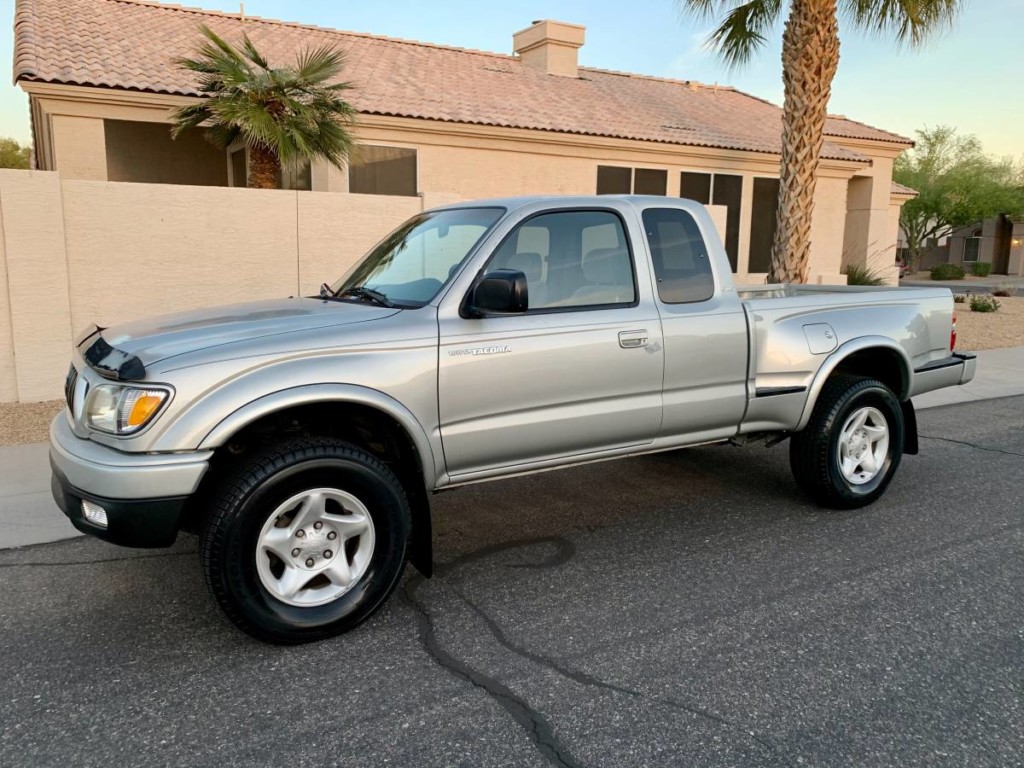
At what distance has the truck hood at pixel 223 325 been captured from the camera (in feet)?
11.9

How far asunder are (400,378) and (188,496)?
3.43ft

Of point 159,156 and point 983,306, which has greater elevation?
point 159,156

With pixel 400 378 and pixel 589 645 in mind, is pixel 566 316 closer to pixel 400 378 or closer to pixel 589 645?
pixel 400 378

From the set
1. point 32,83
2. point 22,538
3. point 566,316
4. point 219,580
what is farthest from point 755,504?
point 32,83

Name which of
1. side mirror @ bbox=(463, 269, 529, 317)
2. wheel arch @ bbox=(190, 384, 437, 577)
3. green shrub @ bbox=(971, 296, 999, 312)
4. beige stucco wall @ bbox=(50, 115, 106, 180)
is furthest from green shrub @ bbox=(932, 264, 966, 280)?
wheel arch @ bbox=(190, 384, 437, 577)

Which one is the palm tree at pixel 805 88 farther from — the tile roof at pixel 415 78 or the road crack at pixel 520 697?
the road crack at pixel 520 697

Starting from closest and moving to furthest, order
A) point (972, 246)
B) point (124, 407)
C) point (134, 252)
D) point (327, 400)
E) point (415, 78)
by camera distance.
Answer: point (124, 407) < point (327, 400) < point (134, 252) < point (415, 78) < point (972, 246)

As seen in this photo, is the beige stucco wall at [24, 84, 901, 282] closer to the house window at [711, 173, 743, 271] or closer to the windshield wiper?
the house window at [711, 173, 743, 271]

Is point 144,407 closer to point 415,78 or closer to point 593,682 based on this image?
point 593,682

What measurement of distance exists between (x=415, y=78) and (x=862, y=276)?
11.7 metres

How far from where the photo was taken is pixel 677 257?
483 cm

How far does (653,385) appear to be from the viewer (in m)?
4.57

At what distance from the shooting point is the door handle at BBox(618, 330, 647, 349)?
4.43 meters

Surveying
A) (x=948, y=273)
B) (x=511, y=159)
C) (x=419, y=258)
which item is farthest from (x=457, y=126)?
(x=948, y=273)
